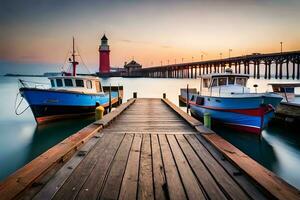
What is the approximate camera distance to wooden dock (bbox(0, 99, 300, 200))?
3084 mm

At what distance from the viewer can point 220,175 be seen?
12.2ft

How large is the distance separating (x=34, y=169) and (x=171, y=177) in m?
2.14

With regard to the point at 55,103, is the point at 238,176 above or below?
below

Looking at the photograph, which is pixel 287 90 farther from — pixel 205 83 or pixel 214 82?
pixel 214 82

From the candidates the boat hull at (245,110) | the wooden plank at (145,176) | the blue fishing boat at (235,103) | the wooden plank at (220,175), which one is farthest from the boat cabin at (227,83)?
the wooden plank at (145,176)

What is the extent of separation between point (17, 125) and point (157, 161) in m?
14.8

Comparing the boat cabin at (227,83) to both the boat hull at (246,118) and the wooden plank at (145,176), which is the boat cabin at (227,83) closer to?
the boat hull at (246,118)

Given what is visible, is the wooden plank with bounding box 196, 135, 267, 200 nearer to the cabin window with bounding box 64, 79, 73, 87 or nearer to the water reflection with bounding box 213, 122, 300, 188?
the water reflection with bounding box 213, 122, 300, 188

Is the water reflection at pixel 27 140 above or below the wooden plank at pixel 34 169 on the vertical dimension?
below

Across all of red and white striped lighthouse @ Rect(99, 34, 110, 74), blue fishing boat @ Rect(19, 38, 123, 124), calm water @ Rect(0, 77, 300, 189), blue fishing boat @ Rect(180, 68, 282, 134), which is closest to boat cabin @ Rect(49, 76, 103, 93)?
blue fishing boat @ Rect(19, 38, 123, 124)

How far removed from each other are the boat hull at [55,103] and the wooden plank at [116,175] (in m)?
10.5

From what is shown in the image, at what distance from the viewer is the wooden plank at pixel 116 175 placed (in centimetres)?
312

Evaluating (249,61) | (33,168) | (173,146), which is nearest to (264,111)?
(173,146)

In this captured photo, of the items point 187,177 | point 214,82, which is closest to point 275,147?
point 214,82
